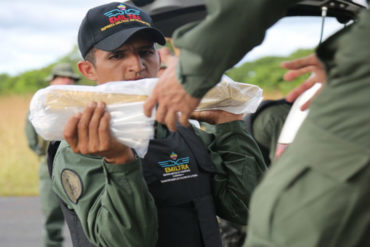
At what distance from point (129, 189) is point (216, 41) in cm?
80

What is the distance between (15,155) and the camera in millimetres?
14227

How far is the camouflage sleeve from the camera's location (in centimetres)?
213

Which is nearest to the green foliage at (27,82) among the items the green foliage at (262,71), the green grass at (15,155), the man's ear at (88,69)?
→ the green grass at (15,155)

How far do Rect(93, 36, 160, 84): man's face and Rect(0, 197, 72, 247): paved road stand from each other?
5430mm

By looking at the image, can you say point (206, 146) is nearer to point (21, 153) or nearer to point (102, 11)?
point (102, 11)

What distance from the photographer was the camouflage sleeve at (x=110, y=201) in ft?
7.00

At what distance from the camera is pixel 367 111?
1.37m

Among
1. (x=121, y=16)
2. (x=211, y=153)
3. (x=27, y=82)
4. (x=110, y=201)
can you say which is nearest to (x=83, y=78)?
(x=27, y=82)

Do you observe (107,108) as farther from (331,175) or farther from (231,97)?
(331,175)

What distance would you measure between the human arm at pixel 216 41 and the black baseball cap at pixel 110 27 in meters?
1.10

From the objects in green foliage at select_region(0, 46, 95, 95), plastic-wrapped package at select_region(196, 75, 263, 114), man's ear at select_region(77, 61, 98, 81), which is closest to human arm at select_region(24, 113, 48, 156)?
man's ear at select_region(77, 61, 98, 81)

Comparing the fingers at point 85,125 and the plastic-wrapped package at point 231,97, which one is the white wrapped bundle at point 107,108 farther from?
the plastic-wrapped package at point 231,97

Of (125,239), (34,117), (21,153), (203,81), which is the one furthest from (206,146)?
(21,153)

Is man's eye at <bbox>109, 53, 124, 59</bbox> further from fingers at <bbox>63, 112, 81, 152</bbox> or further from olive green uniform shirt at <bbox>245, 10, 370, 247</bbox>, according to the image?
olive green uniform shirt at <bbox>245, 10, 370, 247</bbox>
